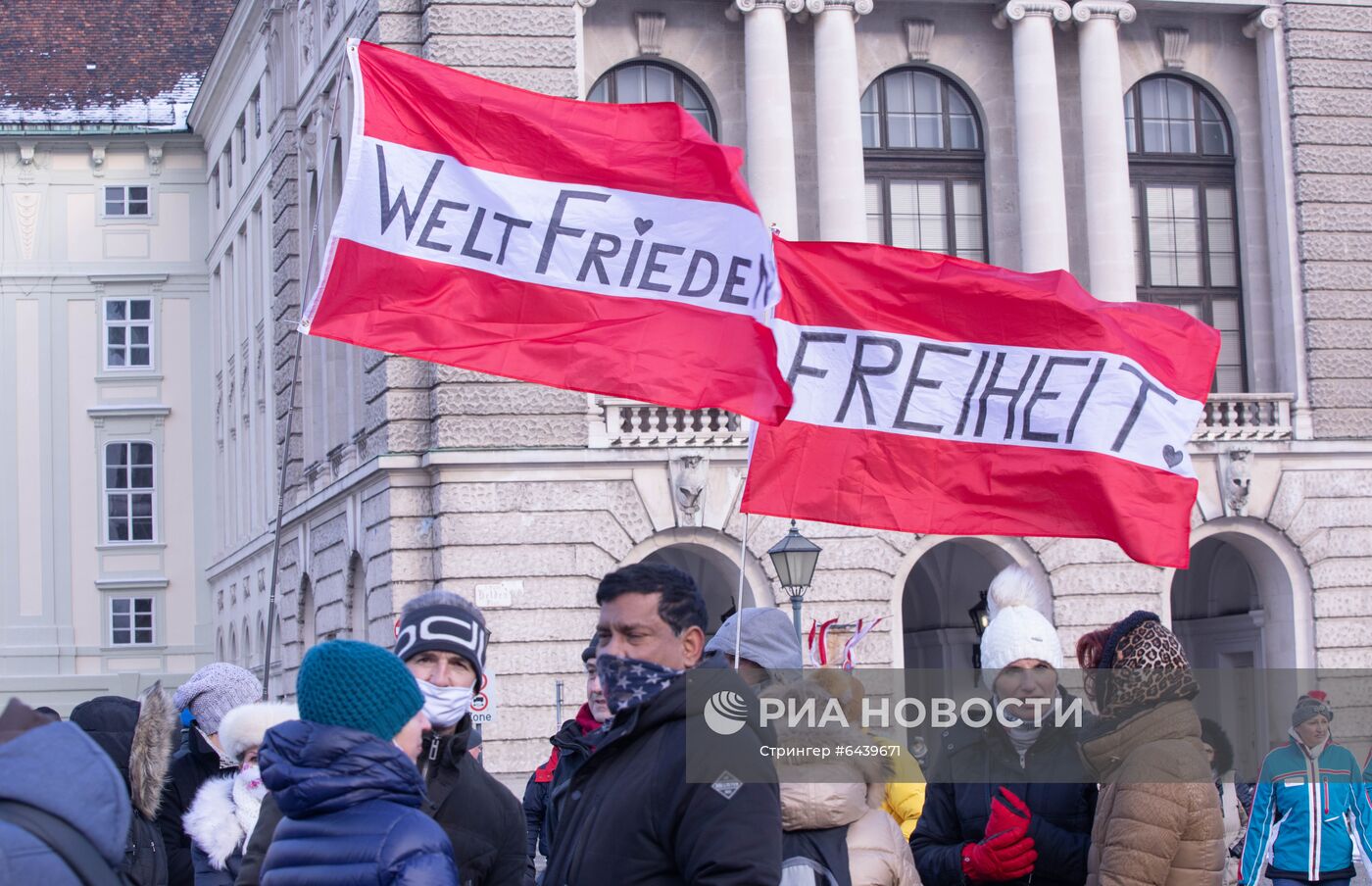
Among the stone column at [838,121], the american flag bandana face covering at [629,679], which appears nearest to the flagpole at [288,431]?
the american flag bandana face covering at [629,679]

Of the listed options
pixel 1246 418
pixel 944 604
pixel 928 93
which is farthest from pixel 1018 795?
pixel 944 604

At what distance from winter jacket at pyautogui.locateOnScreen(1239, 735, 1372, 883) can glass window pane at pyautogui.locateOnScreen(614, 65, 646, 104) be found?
17880 millimetres

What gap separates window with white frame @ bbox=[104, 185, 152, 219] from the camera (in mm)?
49125

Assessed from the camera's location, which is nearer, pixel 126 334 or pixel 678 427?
pixel 678 427

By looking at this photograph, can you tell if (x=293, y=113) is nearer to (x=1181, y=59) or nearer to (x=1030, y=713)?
(x=1181, y=59)

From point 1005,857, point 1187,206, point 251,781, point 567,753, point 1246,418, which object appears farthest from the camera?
point 1187,206

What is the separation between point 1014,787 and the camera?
21.5 ft

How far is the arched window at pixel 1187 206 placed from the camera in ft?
94.9

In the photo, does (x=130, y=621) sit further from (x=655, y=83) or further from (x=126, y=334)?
(x=655, y=83)

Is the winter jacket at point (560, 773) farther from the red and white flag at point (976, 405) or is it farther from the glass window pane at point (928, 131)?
the glass window pane at point (928, 131)

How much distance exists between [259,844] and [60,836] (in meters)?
1.58

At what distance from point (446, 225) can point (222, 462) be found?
39449 millimetres

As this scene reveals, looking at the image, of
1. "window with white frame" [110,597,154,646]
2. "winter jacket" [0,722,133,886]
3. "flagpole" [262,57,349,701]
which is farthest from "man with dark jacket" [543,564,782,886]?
"window with white frame" [110,597,154,646]

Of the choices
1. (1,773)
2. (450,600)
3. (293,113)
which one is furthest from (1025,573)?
(293,113)
